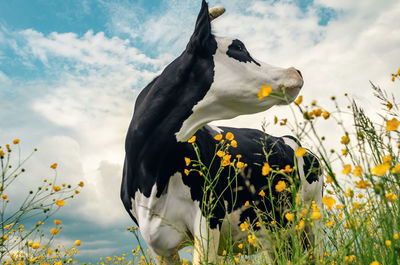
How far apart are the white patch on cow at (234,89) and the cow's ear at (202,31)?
17cm

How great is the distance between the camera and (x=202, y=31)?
125 inches

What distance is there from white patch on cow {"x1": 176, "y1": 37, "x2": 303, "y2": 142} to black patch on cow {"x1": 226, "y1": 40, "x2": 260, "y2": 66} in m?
0.04

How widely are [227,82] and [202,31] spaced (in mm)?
497

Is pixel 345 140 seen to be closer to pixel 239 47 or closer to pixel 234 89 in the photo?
pixel 234 89

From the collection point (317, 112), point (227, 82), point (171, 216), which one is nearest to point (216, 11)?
point (227, 82)

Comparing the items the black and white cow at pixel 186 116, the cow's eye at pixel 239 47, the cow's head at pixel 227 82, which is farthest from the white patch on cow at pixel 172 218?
the cow's eye at pixel 239 47

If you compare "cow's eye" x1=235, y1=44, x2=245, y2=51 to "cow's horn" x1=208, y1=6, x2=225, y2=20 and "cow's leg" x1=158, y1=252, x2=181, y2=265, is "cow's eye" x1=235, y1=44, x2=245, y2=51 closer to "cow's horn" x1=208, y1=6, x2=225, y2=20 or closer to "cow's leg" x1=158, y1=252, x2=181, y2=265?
"cow's horn" x1=208, y1=6, x2=225, y2=20

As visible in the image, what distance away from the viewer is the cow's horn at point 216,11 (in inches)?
143

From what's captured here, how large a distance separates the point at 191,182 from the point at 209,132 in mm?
767

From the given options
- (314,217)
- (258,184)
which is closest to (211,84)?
(258,184)

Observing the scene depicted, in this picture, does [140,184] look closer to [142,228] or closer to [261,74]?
[142,228]

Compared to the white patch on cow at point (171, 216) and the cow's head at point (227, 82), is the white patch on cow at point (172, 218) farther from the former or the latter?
the cow's head at point (227, 82)

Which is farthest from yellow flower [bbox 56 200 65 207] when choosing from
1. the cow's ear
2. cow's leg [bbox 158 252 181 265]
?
the cow's ear

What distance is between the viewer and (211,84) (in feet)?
10.3
